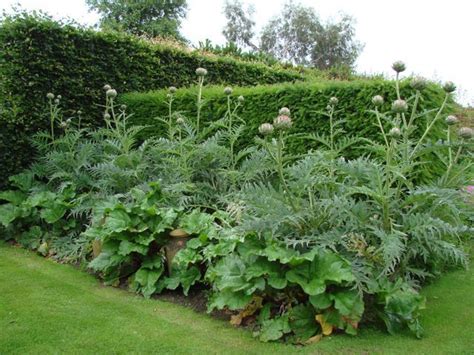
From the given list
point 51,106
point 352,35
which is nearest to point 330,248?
point 51,106

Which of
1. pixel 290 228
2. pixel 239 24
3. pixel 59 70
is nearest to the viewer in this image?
pixel 290 228

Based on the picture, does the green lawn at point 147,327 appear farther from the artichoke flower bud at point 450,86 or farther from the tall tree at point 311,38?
the tall tree at point 311,38

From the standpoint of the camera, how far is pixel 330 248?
2869 millimetres

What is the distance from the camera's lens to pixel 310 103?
15.3ft

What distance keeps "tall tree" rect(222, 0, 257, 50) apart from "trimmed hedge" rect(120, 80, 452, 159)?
31.0 m

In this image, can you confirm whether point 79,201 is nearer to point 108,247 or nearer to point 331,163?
point 108,247

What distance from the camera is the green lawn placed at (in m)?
2.48

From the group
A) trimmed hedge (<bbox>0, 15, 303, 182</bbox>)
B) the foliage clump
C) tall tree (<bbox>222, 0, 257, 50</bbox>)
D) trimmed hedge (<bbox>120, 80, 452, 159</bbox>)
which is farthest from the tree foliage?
the foliage clump

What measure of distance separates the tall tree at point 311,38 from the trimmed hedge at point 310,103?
28.4m

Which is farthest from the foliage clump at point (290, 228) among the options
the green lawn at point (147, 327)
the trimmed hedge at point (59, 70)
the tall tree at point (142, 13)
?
the tall tree at point (142, 13)

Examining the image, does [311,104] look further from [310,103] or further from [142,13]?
[142,13]

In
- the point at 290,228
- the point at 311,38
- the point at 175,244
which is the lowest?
the point at 175,244

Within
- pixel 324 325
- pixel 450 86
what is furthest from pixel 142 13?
pixel 324 325

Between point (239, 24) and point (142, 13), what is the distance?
9573 mm
